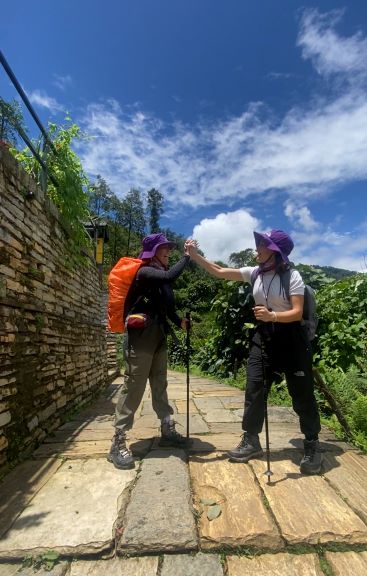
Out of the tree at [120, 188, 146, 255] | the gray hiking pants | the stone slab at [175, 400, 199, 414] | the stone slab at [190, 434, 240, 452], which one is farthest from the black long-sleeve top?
the tree at [120, 188, 146, 255]

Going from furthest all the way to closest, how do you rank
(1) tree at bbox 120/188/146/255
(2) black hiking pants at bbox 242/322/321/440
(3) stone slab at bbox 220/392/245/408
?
1. (1) tree at bbox 120/188/146/255
2. (3) stone slab at bbox 220/392/245/408
3. (2) black hiking pants at bbox 242/322/321/440

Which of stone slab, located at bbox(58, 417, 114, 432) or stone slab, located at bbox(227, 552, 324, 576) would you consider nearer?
stone slab, located at bbox(227, 552, 324, 576)

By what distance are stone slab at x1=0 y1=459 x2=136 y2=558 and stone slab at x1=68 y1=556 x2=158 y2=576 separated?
0.07 meters

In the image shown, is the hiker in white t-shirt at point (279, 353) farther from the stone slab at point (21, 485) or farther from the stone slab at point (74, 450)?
the stone slab at point (21, 485)

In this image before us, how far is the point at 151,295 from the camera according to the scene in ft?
10.8

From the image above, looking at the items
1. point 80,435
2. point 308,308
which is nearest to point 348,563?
point 308,308

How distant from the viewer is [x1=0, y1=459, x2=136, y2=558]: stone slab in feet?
6.59

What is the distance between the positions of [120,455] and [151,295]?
1.28 metres

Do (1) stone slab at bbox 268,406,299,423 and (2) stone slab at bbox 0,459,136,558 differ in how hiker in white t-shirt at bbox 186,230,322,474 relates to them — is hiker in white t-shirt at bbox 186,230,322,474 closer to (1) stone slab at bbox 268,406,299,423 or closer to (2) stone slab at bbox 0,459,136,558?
(2) stone slab at bbox 0,459,136,558

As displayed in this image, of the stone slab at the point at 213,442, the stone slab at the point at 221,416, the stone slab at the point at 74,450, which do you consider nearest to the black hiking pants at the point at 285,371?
the stone slab at the point at 213,442

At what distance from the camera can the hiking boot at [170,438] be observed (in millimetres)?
3443

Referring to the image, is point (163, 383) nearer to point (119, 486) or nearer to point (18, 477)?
point (119, 486)

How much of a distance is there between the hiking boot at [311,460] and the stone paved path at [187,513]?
64 millimetres

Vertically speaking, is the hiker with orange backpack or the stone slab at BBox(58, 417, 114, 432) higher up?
the hiker with orange backpack
